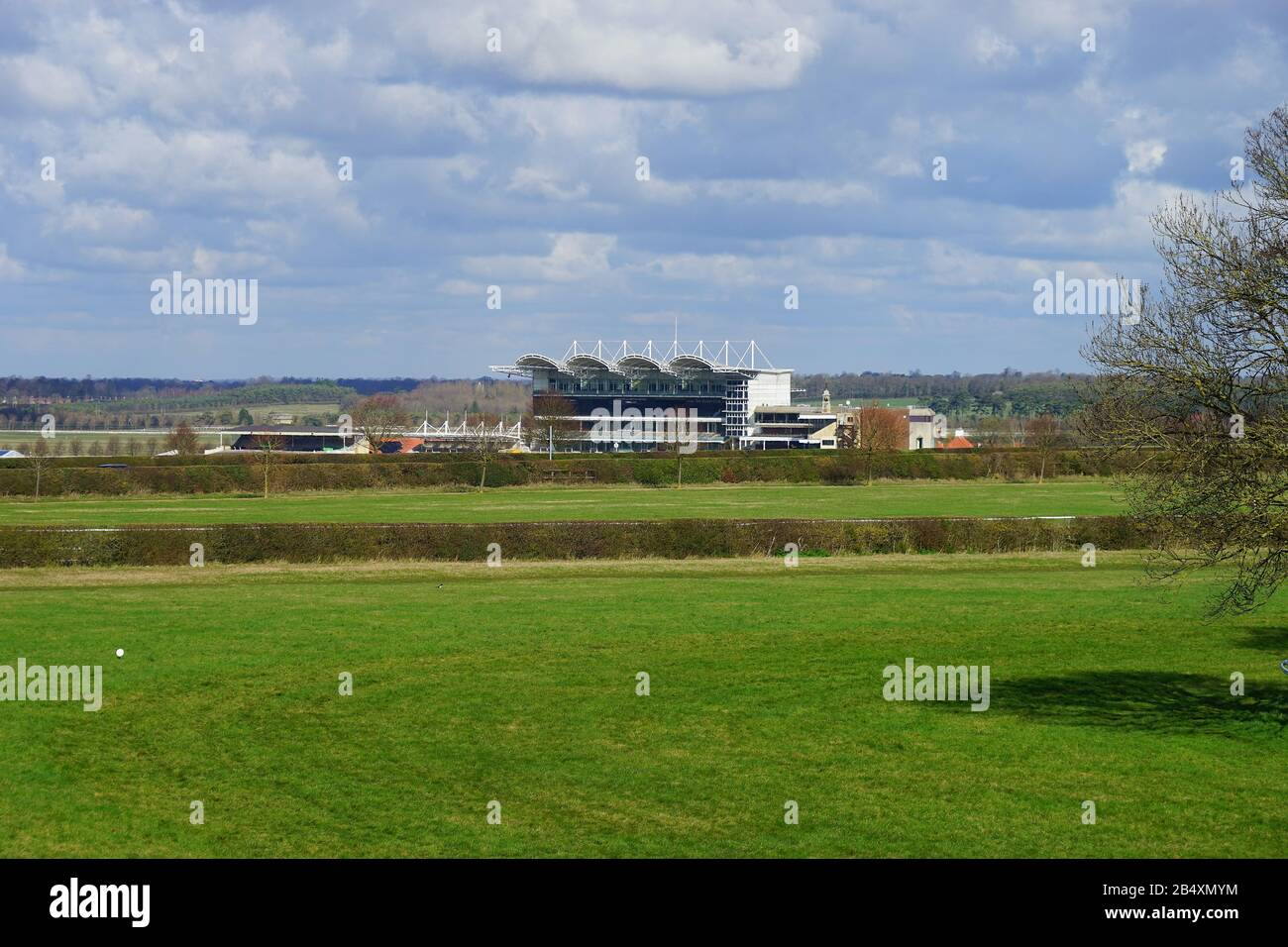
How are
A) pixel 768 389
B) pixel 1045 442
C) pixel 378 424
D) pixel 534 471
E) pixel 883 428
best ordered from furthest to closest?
pixel 768 389
pixel 883 428
pixel 378 424
pixel 1045 442
pixel 534 471

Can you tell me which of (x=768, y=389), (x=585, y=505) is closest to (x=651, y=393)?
(x=768, y=389)

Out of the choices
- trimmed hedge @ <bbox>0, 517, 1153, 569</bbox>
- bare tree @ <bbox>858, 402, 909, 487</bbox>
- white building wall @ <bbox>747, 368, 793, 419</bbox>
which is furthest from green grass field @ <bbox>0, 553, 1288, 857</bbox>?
white building wall @ <bbox>747, 368, 793, 419</bbox>

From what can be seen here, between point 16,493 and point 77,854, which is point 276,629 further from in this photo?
point 16,493

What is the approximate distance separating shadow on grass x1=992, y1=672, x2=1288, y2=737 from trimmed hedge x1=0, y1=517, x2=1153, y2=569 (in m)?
17.0

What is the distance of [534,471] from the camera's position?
81.7m

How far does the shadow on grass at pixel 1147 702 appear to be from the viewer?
16.5m

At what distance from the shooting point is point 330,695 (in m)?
18.3

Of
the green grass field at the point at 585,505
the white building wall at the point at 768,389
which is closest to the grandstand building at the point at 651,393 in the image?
the white building wall at the point at 768,389

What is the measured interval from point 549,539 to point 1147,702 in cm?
2180

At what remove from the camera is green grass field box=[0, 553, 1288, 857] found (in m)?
12.0

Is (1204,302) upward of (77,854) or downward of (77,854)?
upward

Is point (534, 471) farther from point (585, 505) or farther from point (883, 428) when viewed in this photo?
point (883, 428)
